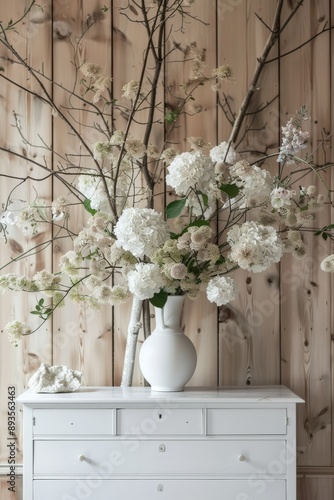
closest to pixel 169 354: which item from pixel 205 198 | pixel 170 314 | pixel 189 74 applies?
pixel 170 314

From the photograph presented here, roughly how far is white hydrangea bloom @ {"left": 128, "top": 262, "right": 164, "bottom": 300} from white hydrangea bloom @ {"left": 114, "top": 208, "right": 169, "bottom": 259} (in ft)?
0.14

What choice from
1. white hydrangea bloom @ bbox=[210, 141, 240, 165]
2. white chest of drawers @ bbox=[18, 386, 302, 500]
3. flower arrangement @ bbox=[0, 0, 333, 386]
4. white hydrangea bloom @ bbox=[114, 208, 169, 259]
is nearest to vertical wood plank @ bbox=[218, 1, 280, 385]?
flower arrangement @ bbox=[0, 0, 333, 386]

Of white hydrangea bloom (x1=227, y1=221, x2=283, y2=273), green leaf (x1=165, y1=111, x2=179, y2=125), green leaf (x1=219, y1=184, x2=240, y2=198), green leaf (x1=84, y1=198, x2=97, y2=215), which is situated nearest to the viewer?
white hydrangea bloom (x1=227, y1=221, x2=283, y2=273)

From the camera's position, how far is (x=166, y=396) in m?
2.32

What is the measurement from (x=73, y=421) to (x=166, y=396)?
0.30 m

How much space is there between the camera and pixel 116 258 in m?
2.24

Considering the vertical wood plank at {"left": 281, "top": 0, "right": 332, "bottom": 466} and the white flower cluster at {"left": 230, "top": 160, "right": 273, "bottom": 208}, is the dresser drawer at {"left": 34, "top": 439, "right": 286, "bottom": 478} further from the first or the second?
the white flower cluster at {"left": 230, "top": 160, "right": 273, "bottom": 208}

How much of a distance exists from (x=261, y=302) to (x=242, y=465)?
0.62 meters

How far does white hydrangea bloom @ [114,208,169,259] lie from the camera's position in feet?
7.09

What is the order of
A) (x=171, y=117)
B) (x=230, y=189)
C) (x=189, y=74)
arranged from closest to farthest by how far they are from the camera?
(x=230, y=189) → (x=171, y=117) → (x=189, y=74)

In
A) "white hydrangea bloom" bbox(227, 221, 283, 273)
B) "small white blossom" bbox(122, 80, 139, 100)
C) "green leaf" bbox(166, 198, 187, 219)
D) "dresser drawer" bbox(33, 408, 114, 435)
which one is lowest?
"dresser drawer" bbox(33, 408, 114, 435)

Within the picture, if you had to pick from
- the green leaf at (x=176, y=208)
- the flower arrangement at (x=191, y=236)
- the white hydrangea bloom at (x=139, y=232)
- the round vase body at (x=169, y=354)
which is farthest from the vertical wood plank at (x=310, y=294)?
the white hydrangea bloom at (x=139, y=232)

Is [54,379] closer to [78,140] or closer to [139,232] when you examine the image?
[139,232]

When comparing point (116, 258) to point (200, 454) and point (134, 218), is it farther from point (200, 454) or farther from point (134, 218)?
point (200, 454)
